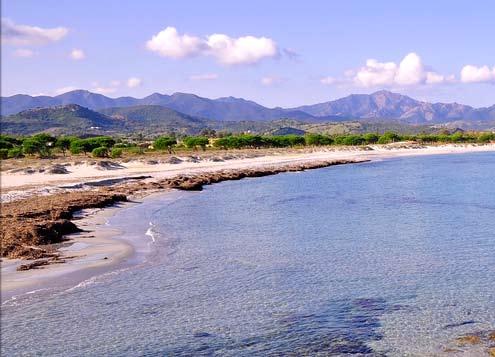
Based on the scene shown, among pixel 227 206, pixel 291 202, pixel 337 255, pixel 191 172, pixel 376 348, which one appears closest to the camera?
pixel 376 348

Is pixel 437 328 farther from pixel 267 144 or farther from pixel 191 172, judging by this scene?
pixel 267 144

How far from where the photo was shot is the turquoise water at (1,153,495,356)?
43.5ft

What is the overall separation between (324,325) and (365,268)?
6.66 metres

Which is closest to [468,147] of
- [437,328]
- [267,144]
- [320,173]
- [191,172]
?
[267,144]

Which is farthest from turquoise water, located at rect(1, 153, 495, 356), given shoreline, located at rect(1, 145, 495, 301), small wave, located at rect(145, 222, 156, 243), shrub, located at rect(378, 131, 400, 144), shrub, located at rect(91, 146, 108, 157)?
shrub, located at rect(378, 131, 400, 144)

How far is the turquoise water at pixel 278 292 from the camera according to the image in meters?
A: 13.3

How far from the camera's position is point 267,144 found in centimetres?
12394

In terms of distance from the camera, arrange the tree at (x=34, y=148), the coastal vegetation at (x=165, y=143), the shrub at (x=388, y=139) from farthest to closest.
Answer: the shrub at (x=388, y=139) → the coastal vegetation at (x=165, y=143) → the tree at (x=34, y=148)

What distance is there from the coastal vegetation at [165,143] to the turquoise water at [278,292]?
51.4m

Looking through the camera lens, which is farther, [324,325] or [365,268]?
[365,268]

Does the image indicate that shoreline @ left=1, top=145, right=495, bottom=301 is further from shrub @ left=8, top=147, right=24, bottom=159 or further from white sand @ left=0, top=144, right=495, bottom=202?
shrub @ left=8, top=147, right=24, bottom=159

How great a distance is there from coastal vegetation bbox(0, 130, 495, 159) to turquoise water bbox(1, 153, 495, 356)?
5139 cm

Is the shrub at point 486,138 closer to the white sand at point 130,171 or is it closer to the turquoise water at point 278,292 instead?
the white sand at point 130,171

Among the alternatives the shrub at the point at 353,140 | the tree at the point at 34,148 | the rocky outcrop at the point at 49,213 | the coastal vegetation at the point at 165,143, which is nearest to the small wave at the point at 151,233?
the rocky outcrop at the point at 49,213
